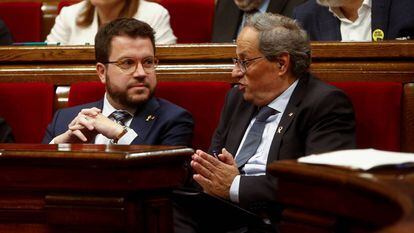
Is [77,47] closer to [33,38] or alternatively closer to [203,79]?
[203,79]

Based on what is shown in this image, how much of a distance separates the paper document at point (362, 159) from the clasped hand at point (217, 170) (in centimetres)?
42

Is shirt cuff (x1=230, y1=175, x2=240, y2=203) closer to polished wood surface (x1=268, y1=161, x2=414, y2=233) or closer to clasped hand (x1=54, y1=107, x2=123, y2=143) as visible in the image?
clasped hand (x1=54, y1=107, x2=123, y2=143)

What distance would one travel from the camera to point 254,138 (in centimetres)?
155

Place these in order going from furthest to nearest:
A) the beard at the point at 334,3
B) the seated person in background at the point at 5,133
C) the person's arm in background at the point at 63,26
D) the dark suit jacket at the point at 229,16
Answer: the person's arm in background at the point at 63,26, the dark suit jacket at the point at 229,16, the beard at the point at 334,3, the seated person in background at the point at 5,133

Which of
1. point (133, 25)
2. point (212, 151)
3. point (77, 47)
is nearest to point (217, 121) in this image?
point (212, 151)

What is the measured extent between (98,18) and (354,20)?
2.34 feet

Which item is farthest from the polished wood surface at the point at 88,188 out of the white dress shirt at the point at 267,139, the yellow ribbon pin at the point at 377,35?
the yellow ribbon pin at the point at 377,35

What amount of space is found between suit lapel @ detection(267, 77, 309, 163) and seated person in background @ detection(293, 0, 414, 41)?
16.7 inches

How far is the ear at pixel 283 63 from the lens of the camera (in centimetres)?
155

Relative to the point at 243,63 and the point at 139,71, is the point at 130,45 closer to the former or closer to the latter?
the point at 139,71

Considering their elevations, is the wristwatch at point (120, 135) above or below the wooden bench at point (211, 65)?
below

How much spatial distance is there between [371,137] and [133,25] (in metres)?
0.54

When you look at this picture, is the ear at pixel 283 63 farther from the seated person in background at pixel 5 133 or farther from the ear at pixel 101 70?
the seated person in background at pixel 5 133

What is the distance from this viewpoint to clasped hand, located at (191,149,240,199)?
4.76 ft
